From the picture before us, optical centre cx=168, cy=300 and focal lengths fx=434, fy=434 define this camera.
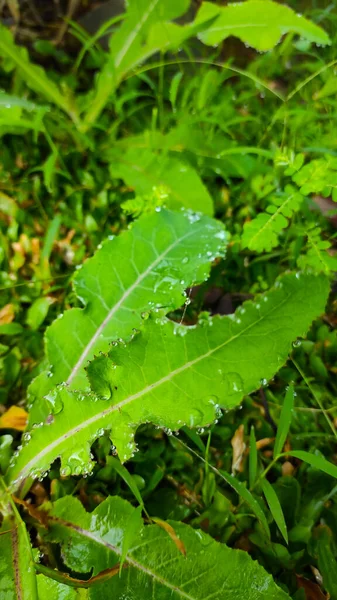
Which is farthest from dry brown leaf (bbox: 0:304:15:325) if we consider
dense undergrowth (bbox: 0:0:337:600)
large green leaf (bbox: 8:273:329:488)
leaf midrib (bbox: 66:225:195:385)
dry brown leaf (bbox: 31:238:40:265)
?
large green leaf (bbox: 8:273:329:488)

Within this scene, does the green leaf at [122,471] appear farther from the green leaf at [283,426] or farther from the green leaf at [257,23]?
the green leaf at [257,23]

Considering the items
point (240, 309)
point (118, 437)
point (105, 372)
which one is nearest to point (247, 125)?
point (240, 309)

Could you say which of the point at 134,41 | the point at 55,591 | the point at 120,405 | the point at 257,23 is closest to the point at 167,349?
the point at 120,405

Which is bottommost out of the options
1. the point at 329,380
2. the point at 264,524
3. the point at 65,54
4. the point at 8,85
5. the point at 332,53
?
the point at 264,524

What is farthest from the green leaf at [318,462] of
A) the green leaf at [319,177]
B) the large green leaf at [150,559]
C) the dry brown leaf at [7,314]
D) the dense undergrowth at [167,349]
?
the dry brown leaf at [7,314]

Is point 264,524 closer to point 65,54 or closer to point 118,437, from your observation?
point 118,437
